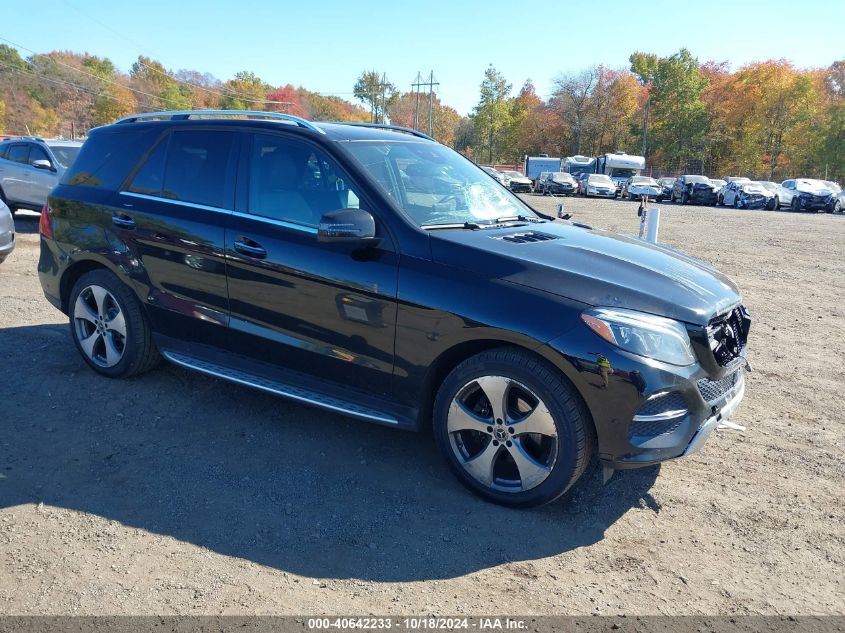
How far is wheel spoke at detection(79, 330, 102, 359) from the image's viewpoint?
16.0ft

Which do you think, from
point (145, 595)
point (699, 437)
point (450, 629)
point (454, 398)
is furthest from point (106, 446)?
point (699, 437)

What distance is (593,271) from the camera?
3348 millimetres

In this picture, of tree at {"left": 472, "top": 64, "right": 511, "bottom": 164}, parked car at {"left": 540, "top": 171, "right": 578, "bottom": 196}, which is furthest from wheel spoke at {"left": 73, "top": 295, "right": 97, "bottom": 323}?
tree at {"left": 472, "top": 64, "right": 511, "bottom": 164}

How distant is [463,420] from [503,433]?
226mm

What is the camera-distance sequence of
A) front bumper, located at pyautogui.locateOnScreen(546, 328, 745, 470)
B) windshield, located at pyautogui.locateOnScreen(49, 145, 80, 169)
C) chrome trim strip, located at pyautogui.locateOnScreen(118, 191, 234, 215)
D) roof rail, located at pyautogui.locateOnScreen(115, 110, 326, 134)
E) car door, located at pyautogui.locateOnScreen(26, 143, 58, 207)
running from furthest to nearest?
windshield, located at pyautogui.locateOnScreen(49, 145, 80, 169), car door, located at pyautogui.locateOnScreen(26, 143, 58, 207), chrome trim strip, located at pyautogui.locateOnScreen(118, 191, 234, 215), roof rail, located at pyautogui.locateOnScreen(115, 110, 326, 134), front bumper, located at pyautogui.locateOnScreen(546, 328, 745, 470)

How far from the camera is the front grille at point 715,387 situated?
124 inches

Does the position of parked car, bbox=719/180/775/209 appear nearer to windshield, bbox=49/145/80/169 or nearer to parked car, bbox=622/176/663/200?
parked car, bbox=622/176/663/200

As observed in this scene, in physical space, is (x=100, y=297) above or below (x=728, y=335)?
below

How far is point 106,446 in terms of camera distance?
392 cm

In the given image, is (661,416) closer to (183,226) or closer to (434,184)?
(434,184)

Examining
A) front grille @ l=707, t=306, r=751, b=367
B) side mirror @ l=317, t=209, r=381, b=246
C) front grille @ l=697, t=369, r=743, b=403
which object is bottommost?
front grille @ l=697, t=369, r=743, b=403

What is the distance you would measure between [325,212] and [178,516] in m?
1.83

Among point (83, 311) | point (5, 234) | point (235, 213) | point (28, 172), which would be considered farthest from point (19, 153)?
point (235, 213)

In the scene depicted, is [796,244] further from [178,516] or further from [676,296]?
[178,516]
